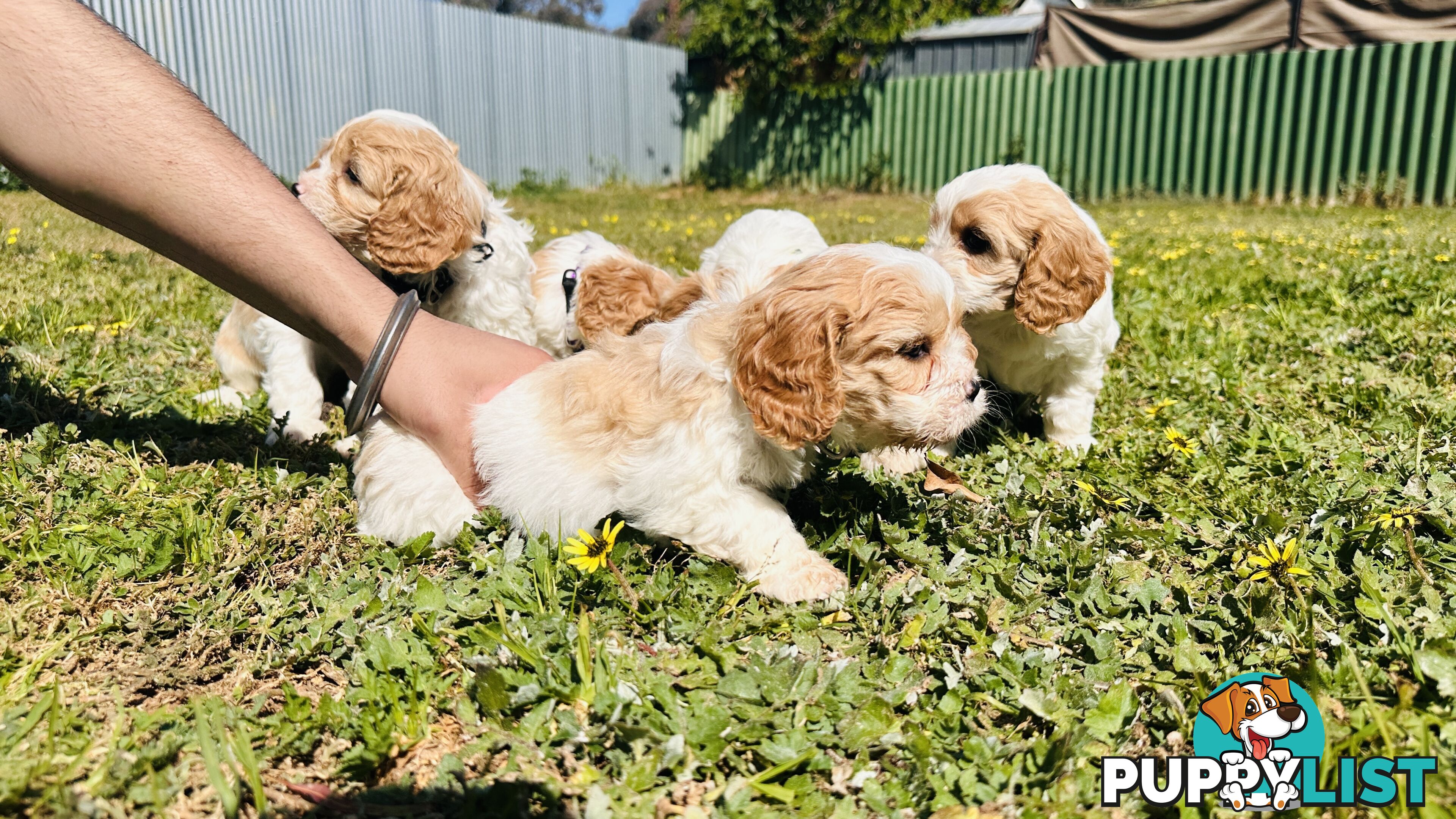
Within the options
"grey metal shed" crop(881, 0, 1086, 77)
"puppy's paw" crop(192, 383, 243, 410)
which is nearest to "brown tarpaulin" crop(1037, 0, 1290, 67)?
"grey metal shed" crop(881, 0, 1086, 77)

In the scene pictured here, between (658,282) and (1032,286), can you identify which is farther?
(658,282)

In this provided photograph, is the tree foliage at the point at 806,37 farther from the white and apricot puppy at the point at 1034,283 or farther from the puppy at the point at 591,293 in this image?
the white and apricot puppy at the point at 1034,283

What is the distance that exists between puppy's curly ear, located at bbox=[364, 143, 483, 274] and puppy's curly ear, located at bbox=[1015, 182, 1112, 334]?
2.46 metres

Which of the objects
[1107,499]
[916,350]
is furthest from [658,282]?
[1107,499]

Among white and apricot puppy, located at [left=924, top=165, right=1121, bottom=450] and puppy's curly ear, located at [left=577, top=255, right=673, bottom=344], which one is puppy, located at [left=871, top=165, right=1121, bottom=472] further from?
puppy's curly ear, located at [left=577, top=255, right=673, bottom=344]

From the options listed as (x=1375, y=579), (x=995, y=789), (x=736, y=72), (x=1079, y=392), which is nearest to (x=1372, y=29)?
(x=736, y=72)

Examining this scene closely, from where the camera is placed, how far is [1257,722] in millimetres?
1795

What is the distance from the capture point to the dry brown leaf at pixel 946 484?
310 cm

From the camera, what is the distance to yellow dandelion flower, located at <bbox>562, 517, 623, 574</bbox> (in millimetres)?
2361

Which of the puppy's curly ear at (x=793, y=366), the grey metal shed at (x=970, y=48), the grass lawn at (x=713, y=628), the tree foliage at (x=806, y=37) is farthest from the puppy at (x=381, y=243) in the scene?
the grey metal shed at (x=970, y=48)

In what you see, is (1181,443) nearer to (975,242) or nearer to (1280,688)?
(975,242)

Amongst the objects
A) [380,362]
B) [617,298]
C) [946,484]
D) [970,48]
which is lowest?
[946,484]

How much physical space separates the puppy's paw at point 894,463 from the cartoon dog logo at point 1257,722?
1.64 metres

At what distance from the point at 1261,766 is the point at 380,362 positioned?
244 centimetres
